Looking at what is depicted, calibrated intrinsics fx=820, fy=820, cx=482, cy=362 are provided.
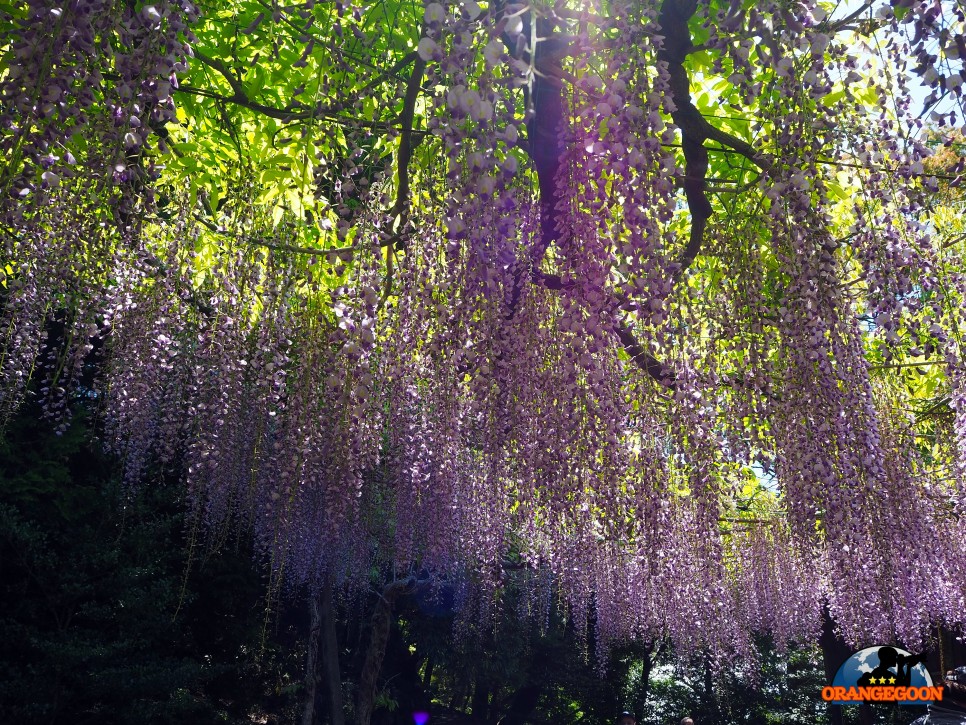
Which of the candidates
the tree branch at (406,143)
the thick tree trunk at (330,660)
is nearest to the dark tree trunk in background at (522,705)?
the thick tree trunk at (330,660)

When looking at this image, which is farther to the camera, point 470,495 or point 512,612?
point 512,612

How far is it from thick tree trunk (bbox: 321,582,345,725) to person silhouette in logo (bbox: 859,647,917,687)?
677 centimetres

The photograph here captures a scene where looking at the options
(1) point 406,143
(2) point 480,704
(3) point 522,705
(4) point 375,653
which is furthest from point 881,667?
(3) point 522,705

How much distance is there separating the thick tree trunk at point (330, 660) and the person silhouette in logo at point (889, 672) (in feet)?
22.2

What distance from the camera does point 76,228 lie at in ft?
14.5

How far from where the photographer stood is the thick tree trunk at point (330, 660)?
36.7 ft

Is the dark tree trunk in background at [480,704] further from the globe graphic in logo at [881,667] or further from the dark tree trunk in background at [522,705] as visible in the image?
the globe graphic in logo at [881,667]

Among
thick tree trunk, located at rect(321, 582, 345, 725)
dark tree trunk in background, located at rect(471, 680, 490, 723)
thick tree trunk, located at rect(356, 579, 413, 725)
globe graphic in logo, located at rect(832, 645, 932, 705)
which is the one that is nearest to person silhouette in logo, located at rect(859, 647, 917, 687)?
globe graphic in logo, located at rect(832, 645, 932, 705)

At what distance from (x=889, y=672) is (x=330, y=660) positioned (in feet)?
23.8

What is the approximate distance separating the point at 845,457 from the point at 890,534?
1779mm

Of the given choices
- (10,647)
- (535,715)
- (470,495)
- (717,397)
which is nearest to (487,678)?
(535,715)

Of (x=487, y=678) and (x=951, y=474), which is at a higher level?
(x=951, y=474)

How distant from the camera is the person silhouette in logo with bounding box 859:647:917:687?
686 centimetres

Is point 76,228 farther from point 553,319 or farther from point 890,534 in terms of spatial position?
point 890,534
